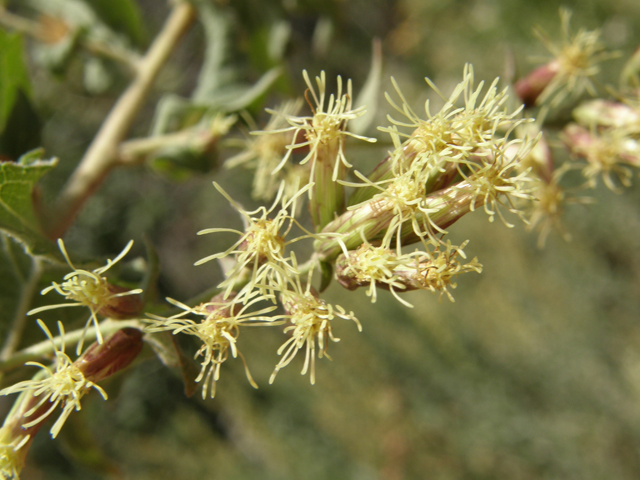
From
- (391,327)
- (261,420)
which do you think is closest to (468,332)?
(391,327)

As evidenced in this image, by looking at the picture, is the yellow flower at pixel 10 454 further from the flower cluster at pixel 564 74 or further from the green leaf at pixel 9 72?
the flower cluster at pixel 564 74

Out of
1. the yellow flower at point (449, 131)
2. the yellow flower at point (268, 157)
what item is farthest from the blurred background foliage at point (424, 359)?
the yellow flower at point (449, 131)

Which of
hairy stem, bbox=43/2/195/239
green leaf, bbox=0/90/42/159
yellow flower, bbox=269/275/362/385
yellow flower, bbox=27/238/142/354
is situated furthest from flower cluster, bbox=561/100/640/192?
green leaf, bbox=0/90/42/159

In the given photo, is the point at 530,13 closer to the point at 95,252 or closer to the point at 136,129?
the point at 136,129

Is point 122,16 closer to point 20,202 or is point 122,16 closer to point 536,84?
point 20,202

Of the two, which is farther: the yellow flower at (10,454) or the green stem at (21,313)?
the green stem at (21,313)

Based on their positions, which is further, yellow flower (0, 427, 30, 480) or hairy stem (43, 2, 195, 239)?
hairy stem (43, 2, 195, 239)

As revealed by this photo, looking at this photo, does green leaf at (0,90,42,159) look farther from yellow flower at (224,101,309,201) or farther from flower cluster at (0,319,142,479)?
flower cluster at (0,319,142,479)
